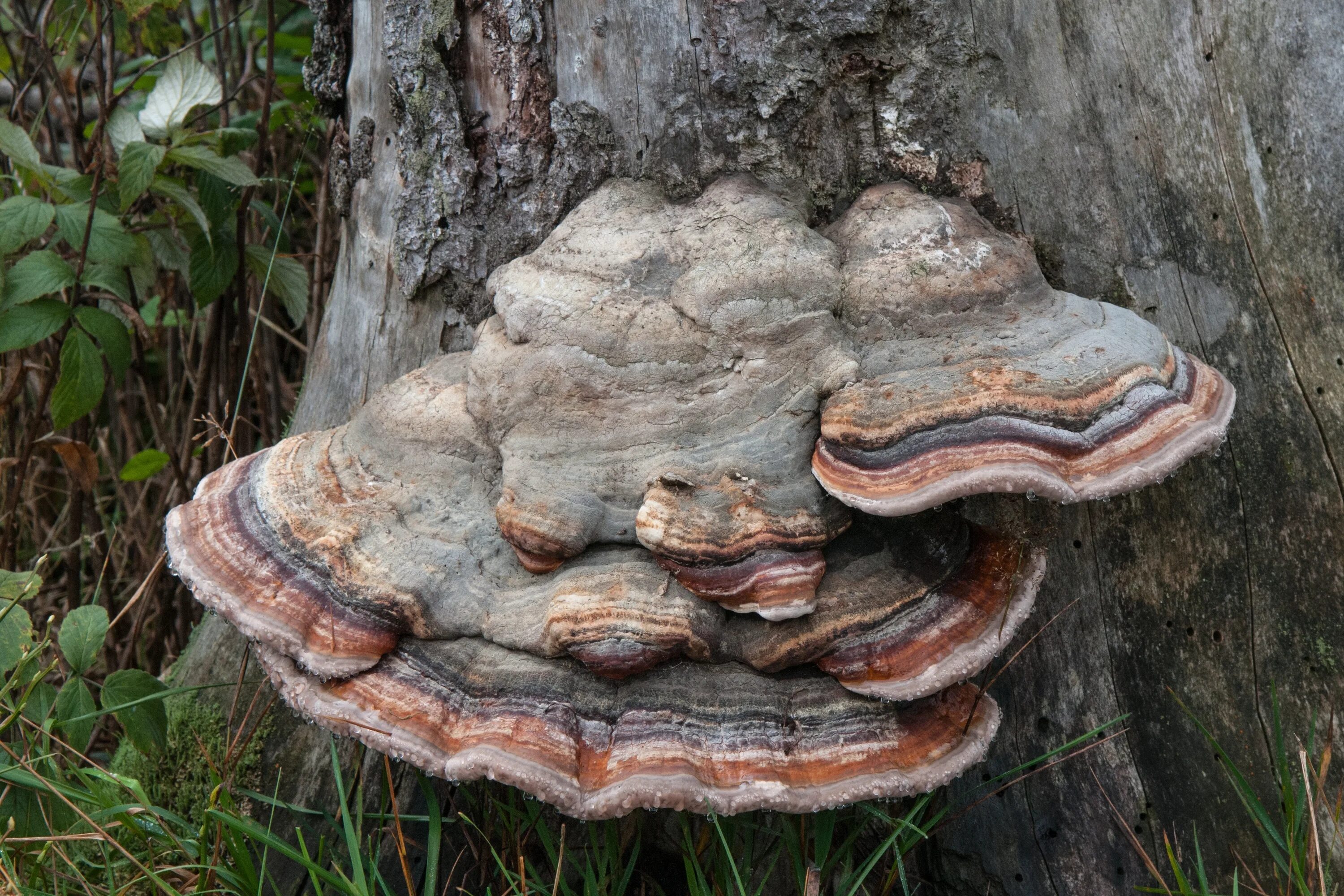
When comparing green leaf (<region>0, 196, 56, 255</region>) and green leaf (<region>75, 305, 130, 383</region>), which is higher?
green leaf (<region>0, 196, 56, 255</region>)

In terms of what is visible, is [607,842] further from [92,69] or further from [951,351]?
[92,69]

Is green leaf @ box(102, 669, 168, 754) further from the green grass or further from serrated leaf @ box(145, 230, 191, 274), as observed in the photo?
serrated leaf @ box(145, 230, 191, 274)

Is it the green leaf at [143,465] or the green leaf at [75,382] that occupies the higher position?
the green leaf at [75,382]

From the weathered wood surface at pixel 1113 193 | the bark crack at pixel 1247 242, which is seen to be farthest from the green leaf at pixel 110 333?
the bark crack at pixel 1247 242

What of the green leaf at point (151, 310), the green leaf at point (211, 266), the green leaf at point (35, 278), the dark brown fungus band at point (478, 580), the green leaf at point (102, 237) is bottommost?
the green leaf at point (151, 310)

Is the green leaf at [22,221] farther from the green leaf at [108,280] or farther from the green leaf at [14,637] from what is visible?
the green leaf at [14,637]

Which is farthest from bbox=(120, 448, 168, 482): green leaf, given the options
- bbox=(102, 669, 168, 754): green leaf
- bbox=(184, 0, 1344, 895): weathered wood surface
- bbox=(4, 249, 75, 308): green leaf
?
bbox=(184, 0, 1344, 895): weathered wood surface

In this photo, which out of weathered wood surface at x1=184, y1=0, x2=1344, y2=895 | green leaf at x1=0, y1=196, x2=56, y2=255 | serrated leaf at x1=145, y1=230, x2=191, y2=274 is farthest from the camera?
serrated leaf at x1=145, y1=230, x2=191, y2=274
